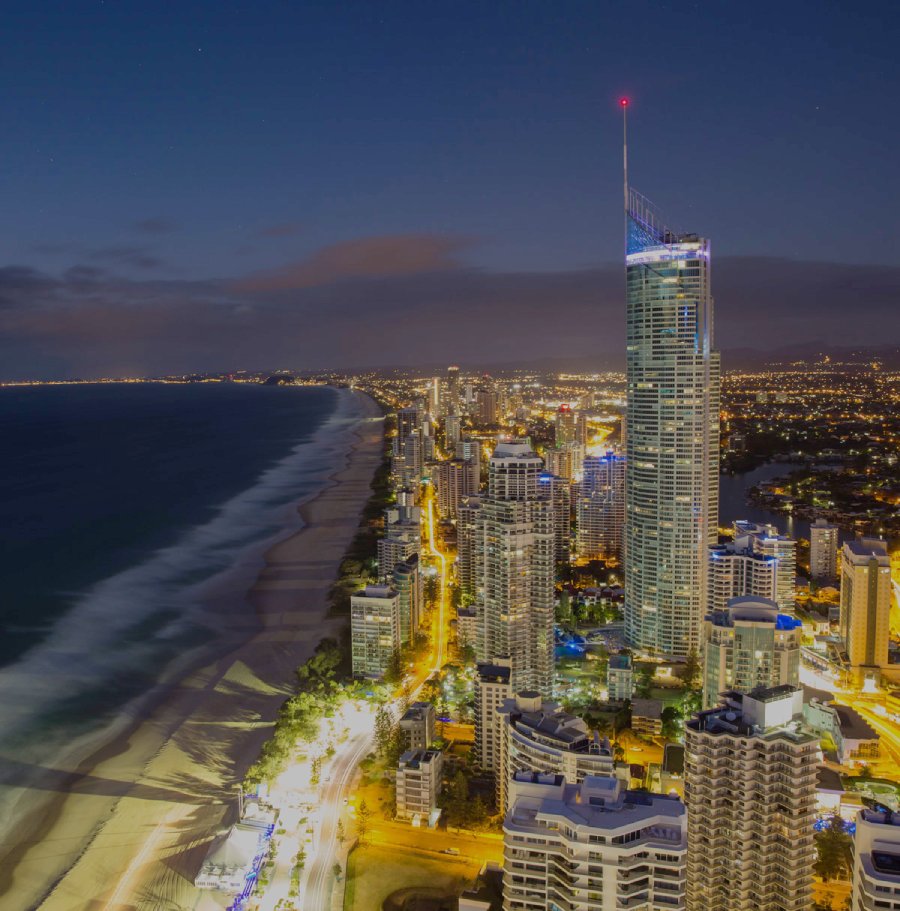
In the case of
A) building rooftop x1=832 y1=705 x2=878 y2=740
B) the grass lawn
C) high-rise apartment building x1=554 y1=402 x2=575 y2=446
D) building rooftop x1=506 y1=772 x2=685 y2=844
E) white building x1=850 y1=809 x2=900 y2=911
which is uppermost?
high-rise apartment building x1=554 y1=402 x2=575 y2=446

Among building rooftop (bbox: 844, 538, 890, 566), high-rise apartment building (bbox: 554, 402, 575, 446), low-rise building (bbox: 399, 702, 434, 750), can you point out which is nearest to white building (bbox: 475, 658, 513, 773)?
low-rise building (bbox: 399, 702, 434, 750)

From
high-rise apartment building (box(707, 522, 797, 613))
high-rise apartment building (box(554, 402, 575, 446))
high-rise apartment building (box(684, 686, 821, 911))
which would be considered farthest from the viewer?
high-rise apartment building (box(554, 402, 575, 446))

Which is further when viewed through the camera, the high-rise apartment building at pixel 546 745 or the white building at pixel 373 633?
the white building at pixel 373 633

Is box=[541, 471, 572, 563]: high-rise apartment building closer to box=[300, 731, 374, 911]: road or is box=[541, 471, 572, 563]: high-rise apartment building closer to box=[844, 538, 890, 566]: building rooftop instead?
box=[844, 538, 890, 566]: building rooftop

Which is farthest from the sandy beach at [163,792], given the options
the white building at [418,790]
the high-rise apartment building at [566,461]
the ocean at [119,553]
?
the high-rise apartment building at [566,461]

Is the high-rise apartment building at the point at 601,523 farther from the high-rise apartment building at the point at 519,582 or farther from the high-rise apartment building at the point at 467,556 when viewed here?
the high-rise apartment building at the point at 519,582

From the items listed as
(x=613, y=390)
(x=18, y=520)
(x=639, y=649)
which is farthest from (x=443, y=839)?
(x=613, y=390)

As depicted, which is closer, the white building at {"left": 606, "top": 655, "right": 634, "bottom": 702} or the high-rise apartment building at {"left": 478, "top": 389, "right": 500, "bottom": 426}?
the white building at {"left": 606, "top": 655, "right": 634, "bottom": 702}

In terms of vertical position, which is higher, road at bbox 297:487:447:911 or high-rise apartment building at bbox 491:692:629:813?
high-rise apartment building at bbox 491:692:629:813

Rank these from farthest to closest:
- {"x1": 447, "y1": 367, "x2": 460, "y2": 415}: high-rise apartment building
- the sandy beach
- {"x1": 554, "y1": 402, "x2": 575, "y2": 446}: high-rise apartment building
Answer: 1. {"x1": 447, "y1": 367, "x2": 460, "y2": 415}: high-rise apartment building
2. {"x1": 554, "y1": 402, "x2": 575, "y2": 446}: high-rise apartment building
3. the sandy beach
